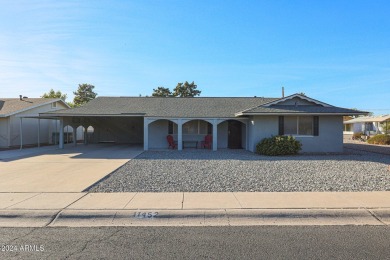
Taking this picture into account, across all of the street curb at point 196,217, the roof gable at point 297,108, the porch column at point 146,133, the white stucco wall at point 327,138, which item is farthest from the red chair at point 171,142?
the street curb at point 196,217

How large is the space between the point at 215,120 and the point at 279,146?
472 centimetres

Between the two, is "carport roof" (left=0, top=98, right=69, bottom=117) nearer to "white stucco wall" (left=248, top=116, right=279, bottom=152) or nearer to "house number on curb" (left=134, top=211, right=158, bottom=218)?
"white stucco wall" (left=248, top=116, right=279, bottom=152)

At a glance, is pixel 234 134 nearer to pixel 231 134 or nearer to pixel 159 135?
pixel 231 134

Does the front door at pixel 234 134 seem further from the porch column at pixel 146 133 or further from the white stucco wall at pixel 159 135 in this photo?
the porch column at pixel 146 133

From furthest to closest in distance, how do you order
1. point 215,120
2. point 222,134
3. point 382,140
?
point 382,140 < point 222,134 < point 215,120

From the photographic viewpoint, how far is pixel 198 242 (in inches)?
171

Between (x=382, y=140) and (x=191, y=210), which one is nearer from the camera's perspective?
(x=191, y=210)

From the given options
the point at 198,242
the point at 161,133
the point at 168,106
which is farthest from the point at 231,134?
the point at 198,242

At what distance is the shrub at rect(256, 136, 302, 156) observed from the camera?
1583cm

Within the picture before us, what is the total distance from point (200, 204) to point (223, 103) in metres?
17.7

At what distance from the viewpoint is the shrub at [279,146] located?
51.9ft

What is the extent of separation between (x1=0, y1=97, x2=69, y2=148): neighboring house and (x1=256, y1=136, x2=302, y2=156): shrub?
16.1 meters

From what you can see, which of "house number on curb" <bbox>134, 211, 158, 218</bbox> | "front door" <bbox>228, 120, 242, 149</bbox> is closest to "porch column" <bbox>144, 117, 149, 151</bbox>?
"front door" <bbox>228, 120, 242, 149</bbox>

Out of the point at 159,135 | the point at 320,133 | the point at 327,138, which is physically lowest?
the point at 327,138
